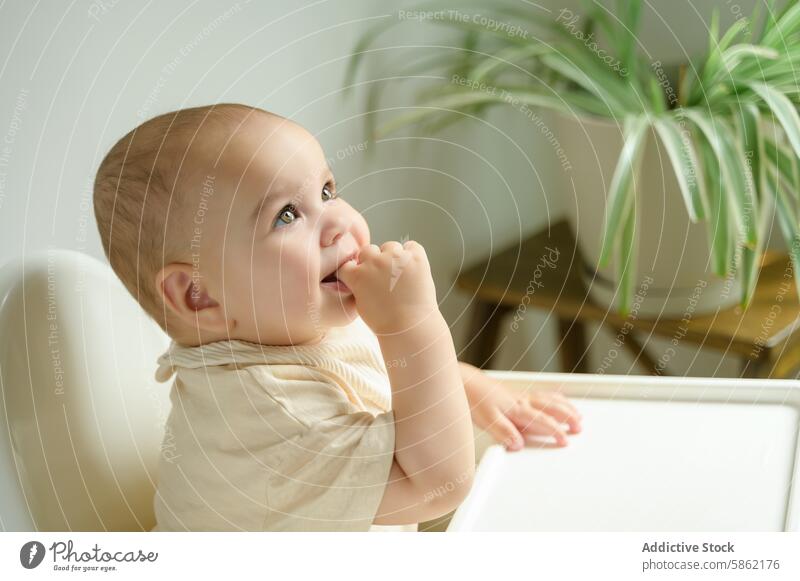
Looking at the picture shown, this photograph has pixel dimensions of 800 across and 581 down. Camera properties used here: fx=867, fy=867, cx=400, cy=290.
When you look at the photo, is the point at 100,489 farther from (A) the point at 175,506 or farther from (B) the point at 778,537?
(B) the point at 778,537

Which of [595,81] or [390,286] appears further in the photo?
[595,81]

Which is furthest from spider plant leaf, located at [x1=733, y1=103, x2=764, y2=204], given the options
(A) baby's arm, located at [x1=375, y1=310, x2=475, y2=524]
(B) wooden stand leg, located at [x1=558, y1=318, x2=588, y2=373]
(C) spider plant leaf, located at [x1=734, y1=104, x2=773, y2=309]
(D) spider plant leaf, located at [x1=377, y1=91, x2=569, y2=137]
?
(A) baby's arm, located at [x1=375, y1=310, x2=475, y2=524]

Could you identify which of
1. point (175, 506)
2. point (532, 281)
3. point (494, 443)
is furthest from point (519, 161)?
point (175, 506)

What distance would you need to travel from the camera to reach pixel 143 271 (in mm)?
418

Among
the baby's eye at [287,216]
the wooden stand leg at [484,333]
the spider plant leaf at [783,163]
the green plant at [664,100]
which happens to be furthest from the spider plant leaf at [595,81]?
the baby's eye at [287,216]

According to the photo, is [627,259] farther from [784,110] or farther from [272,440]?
[272,440]

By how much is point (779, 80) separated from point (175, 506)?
1.61 feet

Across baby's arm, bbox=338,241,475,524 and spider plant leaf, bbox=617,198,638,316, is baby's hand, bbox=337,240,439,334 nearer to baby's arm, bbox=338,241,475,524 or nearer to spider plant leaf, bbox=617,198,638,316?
baby's arm, bbox=338,241,475,524

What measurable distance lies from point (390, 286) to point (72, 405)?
183mm

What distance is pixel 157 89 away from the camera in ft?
1.63

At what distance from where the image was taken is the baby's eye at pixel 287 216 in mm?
389

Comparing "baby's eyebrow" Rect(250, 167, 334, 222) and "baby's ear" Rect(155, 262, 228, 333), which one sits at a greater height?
"baby's eyebrow" Rect(250, 167, 334, 222)

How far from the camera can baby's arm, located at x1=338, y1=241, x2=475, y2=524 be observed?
39cm

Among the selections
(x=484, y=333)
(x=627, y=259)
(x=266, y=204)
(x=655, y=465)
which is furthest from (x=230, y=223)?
(x=484, y=333)
